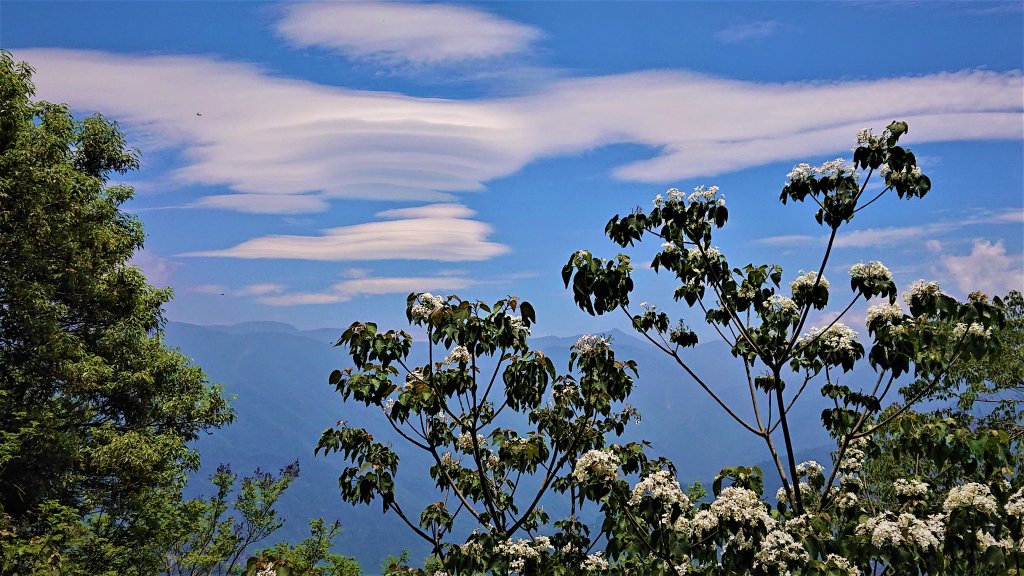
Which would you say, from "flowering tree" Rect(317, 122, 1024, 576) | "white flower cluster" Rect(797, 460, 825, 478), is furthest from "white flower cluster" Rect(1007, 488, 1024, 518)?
"white flower cluster" Rect(797, 460, 825, 478)

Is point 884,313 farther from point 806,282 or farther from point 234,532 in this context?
point 234,532

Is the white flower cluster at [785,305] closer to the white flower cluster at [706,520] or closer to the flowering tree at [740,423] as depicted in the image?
the flowering tree at [740,423]

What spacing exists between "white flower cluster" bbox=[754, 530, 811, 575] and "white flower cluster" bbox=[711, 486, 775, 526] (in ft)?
0.42

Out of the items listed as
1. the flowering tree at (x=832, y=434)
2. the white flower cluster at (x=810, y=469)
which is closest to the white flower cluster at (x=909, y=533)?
the flowering tree at (x=832, y=434)

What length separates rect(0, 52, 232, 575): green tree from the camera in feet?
50.2

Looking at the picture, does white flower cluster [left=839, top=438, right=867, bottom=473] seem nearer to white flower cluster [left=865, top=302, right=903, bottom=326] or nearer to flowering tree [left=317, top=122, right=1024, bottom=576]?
flowering tree [left=317, top=122, right=1024, bottom=576]

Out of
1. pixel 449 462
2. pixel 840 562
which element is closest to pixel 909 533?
pixel 840 562

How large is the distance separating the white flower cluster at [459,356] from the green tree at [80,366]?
11.1 metres

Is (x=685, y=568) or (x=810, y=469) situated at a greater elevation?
(x=810, y=469)

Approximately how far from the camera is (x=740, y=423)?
5.98m

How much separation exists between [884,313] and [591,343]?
7.88ft

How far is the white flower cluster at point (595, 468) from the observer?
5281mm

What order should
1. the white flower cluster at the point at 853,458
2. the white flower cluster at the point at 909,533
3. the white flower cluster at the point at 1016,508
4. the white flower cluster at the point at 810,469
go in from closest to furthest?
the white flower cluster at the point at 909,533
the white flower cluster at the point at 1016,508
the white flower cluster at the point at 853,458
the white flower cluster at the point at 810,469

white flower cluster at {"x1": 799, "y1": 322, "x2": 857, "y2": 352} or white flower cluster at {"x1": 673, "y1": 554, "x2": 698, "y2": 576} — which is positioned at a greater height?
white flower cluster at {"x1": 799, "y1": 322, "x2": 857, "y2": 352}
